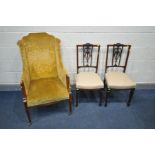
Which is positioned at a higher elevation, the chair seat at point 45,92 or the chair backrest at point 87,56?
the chair backrest at point 87,56

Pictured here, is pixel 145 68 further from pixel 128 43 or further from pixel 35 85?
pixel 35 85

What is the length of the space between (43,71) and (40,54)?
244 mm

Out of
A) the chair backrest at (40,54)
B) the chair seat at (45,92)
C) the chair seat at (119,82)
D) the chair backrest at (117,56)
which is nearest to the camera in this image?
the chair seat at (45,92)

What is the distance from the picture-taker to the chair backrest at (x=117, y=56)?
262cm

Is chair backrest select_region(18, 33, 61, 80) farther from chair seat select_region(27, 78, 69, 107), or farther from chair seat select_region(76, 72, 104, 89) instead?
chair seat select_region(76, 72, 104, 89)

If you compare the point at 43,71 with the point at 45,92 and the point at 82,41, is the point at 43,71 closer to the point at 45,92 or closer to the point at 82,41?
the point at 45,92

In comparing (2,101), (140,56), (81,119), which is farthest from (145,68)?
(2,101)

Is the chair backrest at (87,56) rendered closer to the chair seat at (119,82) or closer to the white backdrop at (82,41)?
the white backdrop at (82,41)

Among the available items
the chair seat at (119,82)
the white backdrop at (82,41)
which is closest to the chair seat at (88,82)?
the chair seat at (119,82)

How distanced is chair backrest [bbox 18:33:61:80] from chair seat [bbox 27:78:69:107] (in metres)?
0.16

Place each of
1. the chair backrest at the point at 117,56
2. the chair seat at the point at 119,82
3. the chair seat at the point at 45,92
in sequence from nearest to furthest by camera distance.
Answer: the chair seat at the point at 45,92
the chair seat at the point at 119,82
the chair backrest at the point at 117,56

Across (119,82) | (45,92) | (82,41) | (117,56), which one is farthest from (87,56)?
(45,92)

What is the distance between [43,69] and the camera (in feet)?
8.07

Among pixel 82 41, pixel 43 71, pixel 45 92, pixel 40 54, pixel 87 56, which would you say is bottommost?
pixel 45 92
